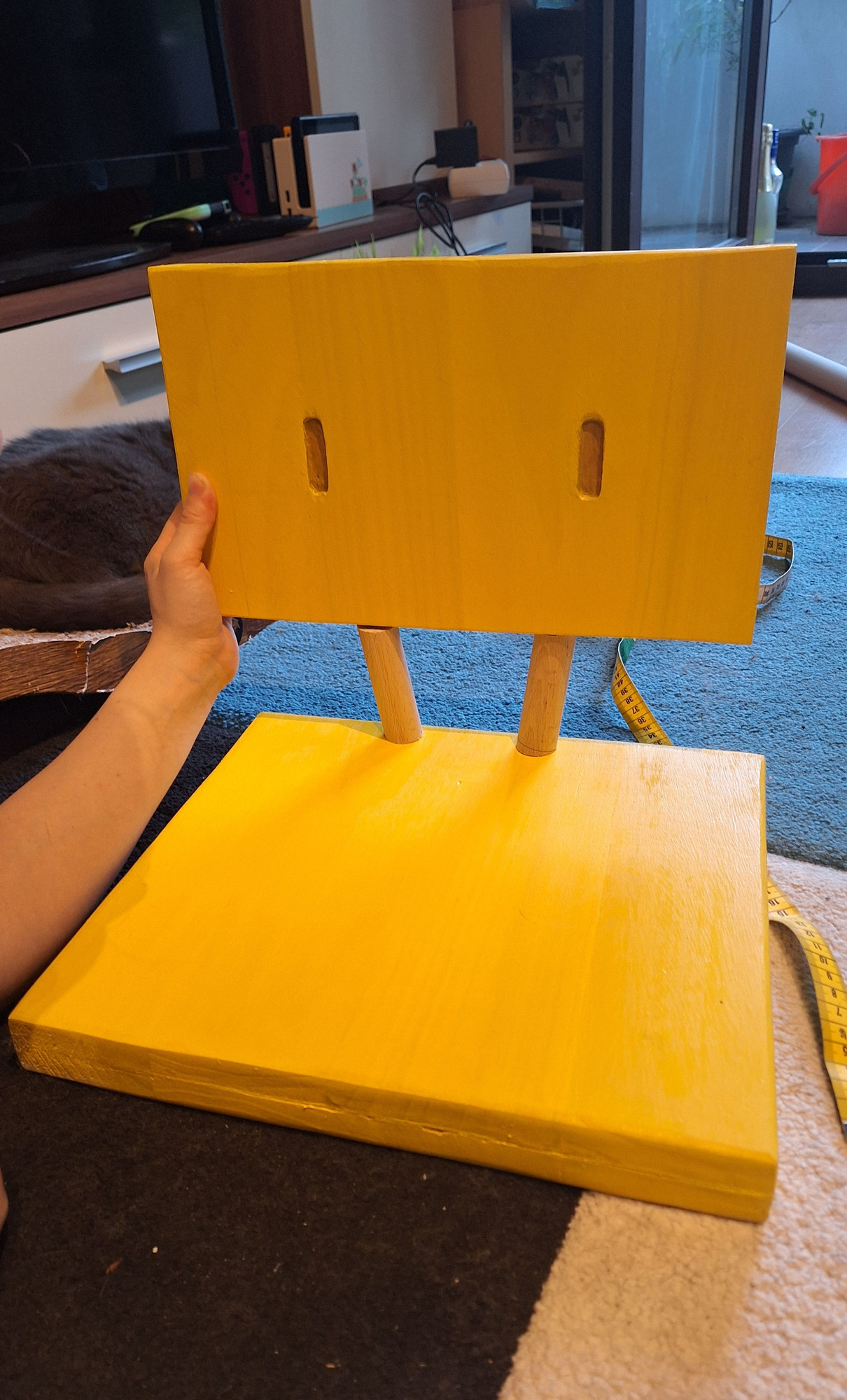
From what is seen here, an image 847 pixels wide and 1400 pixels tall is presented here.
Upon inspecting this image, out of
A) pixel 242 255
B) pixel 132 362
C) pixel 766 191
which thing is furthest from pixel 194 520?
pixel 766 191

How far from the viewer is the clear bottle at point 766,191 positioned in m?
3.19

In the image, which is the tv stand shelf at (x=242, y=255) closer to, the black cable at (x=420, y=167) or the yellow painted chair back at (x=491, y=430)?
the black cable at (x=420, y=167)

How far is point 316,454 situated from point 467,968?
14.8 inches

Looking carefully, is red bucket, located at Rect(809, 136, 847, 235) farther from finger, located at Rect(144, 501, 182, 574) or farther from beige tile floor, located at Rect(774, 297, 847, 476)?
finger, located at Rect(144, 501, 182, 574)

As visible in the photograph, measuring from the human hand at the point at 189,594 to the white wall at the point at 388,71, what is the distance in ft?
6.85

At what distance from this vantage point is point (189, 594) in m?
0.71

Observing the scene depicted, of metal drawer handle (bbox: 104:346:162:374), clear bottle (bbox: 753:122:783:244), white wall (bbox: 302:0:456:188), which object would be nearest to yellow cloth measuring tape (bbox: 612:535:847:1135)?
metal drawer handle (bbox: 104:346:162:374)

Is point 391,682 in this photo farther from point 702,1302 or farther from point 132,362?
point 132,362

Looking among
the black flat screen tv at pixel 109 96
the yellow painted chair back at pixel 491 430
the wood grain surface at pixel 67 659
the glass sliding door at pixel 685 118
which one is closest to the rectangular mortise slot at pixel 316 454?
the yellow painted chair back at pixel 491 430

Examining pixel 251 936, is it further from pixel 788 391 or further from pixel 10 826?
pixel 788 391

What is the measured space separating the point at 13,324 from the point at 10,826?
1.12 m

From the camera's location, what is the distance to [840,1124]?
0.59 metres

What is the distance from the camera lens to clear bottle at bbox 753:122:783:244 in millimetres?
3191

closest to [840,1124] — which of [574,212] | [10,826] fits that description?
[10,826]
